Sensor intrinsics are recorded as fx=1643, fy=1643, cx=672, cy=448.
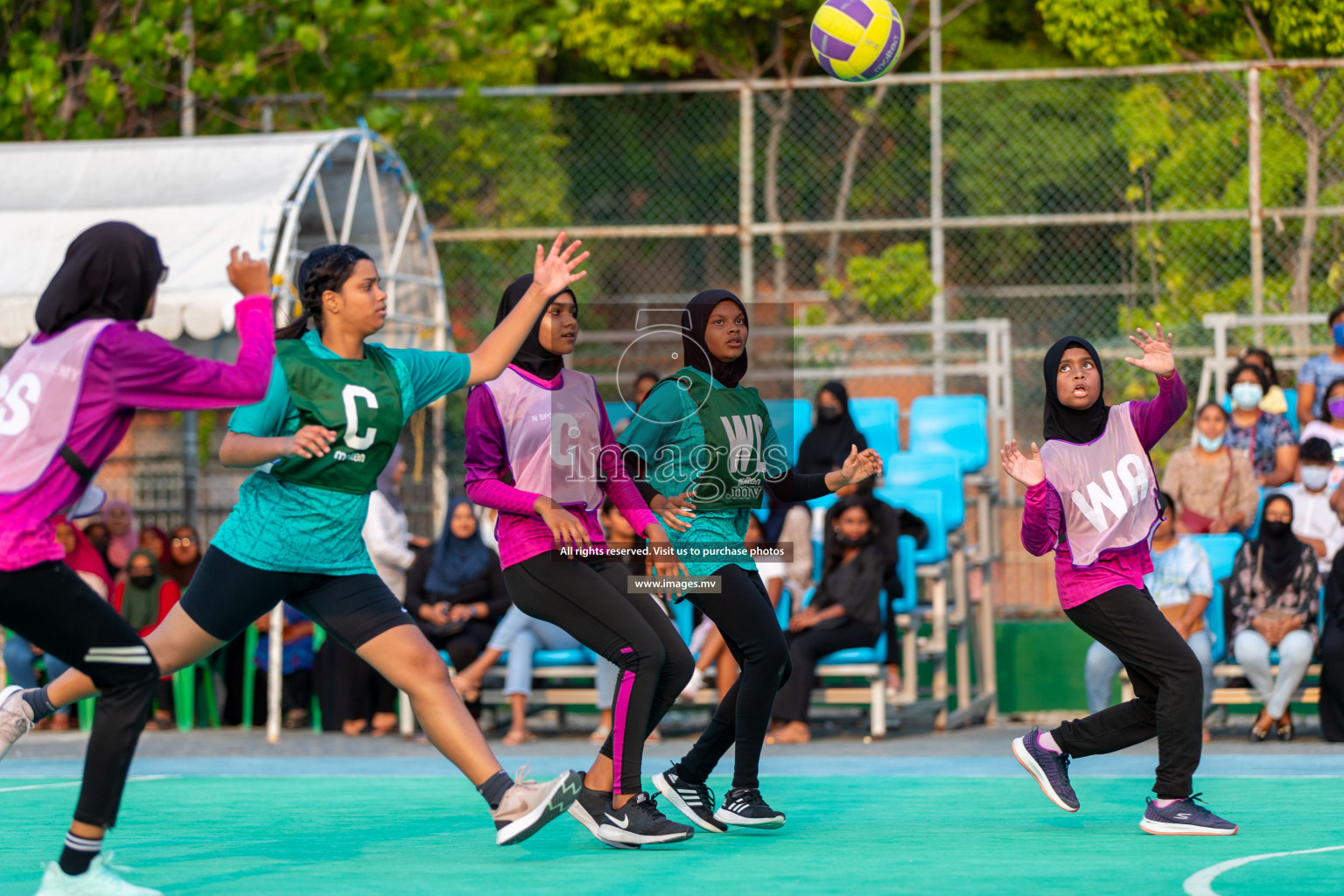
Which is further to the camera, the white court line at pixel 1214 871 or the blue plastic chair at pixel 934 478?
the blue plastic chair at pixel 934 478

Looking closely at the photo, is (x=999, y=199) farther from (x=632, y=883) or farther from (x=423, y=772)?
(x=632, y=883)

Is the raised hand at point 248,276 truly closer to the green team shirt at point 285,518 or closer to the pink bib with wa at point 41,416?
the green team shirt at point 285,518

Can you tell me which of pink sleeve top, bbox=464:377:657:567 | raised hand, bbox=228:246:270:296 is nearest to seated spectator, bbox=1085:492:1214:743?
pink sleeve top, bbox=464:377:657:567

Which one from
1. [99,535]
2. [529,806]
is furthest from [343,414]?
[99,535]

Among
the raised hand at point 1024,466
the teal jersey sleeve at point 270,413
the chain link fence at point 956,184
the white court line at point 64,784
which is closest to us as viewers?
the teal jersey sleeve at point 270,413

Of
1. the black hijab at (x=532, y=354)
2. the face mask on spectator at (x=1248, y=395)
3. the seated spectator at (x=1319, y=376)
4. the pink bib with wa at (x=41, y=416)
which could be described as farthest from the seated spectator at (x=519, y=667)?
the pink bib with wa at (x=41, y=416)

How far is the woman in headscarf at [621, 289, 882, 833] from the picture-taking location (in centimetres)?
632

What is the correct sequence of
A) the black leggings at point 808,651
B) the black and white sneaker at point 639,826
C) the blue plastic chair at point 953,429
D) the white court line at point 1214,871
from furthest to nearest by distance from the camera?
the blue plastic chair at point 953,429 < the black leggings at point 808,651 < the black and white sneaker at point 639,826 < the white court line at point 1214,871

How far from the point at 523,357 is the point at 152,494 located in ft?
29.5

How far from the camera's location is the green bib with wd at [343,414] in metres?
5.47

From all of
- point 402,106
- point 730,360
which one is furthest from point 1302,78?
point 730,360

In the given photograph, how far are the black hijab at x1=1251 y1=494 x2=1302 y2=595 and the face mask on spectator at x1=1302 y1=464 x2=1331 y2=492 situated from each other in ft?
2.22

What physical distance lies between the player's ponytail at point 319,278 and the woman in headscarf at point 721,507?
130 centimetres

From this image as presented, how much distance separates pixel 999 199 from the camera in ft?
61.2
